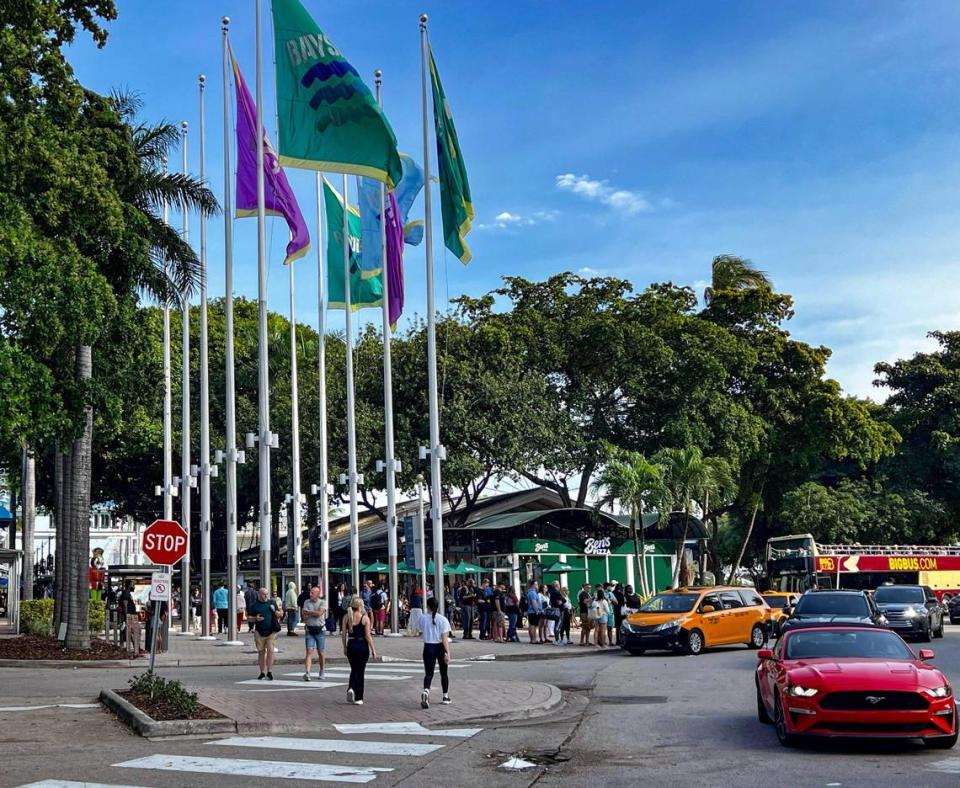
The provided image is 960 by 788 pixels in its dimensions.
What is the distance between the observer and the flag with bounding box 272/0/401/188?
85.2 feet

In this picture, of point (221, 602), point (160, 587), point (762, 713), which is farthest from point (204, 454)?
point (762, 713)

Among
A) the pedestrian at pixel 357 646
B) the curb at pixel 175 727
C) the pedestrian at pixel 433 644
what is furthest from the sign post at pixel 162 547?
the pedestrian at pixel 433 644

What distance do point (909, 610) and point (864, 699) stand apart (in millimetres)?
22042

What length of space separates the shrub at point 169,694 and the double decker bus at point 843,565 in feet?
109

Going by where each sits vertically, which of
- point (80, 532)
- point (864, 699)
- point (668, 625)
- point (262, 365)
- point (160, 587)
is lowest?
point (668, 625)

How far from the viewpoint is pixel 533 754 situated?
12.2 metres

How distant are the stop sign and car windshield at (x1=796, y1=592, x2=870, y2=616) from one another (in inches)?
571

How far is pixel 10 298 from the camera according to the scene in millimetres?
19828

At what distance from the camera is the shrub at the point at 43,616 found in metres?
32.8

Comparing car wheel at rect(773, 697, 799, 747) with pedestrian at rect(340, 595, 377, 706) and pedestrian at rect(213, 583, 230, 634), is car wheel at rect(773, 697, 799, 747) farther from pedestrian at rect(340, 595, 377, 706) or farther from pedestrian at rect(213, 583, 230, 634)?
pedestrian at rect(213, 583, 230, 634)

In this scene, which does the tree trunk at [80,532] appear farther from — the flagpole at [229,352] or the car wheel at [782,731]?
the car wheel at [782,731]

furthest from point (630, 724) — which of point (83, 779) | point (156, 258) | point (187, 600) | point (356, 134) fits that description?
point (187, 600)

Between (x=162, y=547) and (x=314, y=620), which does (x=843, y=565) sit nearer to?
(x=314, y=620)

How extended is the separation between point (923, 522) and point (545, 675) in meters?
41.9
